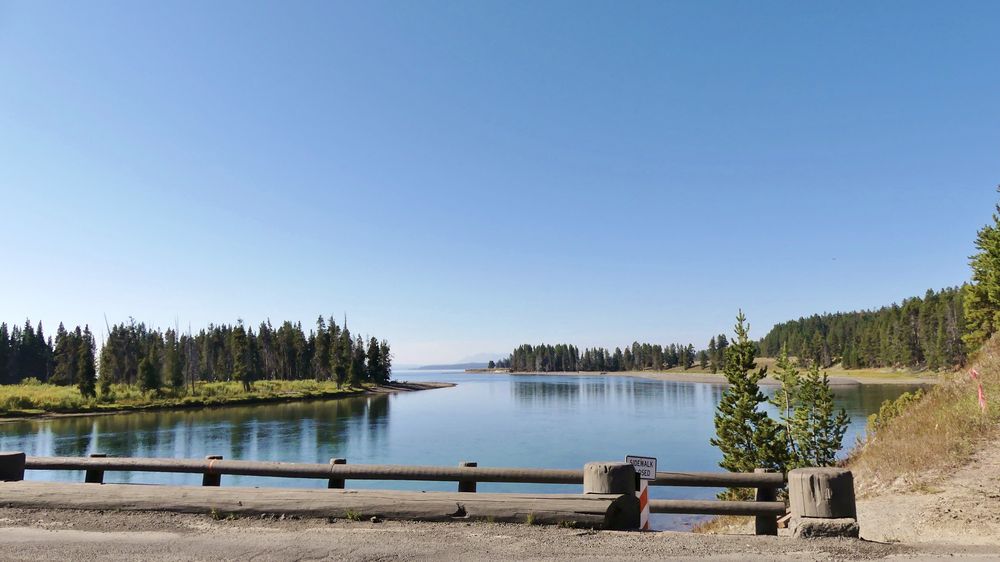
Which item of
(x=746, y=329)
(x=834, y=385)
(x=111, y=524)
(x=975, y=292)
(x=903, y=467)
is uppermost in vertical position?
(x=975, y=292)

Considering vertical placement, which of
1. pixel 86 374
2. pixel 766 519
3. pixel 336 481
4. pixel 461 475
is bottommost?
pixel 86 374

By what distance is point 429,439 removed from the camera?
5247cm

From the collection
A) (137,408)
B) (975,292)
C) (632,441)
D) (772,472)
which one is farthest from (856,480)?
(137,408)

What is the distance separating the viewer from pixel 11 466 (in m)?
8.62

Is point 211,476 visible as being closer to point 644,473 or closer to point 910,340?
point 644,473

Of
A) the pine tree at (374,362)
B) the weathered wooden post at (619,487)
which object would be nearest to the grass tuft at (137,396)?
the pine tree at (374,362)

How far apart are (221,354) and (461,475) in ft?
446

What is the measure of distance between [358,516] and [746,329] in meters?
24.2

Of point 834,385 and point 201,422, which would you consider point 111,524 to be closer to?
point 201,422

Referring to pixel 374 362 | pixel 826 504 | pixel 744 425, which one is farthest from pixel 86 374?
pixel 826 504

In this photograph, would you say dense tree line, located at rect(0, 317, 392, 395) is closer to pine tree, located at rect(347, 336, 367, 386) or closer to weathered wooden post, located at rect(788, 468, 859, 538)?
pine tree, located at rect(347, 336, 367, 386)

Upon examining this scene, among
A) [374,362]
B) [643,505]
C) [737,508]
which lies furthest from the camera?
[374,362]

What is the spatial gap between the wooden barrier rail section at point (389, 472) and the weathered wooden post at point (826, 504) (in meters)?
1.57

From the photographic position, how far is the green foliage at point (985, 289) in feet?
124
